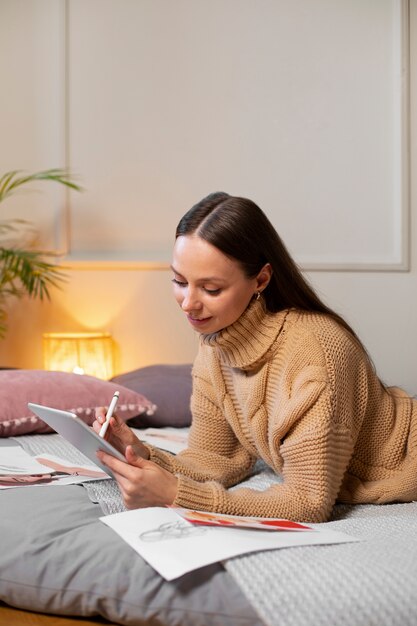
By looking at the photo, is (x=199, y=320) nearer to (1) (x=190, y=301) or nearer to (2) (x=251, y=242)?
(1) (x=190, y=301)

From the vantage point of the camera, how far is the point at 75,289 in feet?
12.8

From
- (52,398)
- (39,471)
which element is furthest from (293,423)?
(52,398)

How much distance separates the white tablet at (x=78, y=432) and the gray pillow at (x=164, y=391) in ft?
4.35

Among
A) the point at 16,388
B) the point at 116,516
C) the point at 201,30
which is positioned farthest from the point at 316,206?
the point at 116,516

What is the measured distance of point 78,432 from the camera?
146 cm

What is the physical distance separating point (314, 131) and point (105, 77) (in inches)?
37.6

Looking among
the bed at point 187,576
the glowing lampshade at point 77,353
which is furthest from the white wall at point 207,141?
the bed at point 187,576

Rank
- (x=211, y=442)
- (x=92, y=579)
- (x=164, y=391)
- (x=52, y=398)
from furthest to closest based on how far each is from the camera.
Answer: (x=164, y=391), (x=52, y=398), (x=211, y=442), (x=92, y=579)

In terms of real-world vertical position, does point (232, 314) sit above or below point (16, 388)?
above

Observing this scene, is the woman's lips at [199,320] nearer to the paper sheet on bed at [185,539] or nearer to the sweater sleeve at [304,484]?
the sweater sleeve at [304,484]

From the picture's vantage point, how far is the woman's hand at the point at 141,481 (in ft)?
4.77

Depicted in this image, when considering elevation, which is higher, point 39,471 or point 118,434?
point 118,434

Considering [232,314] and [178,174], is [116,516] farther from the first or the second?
[178,174]

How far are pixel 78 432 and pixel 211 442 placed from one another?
52cm
